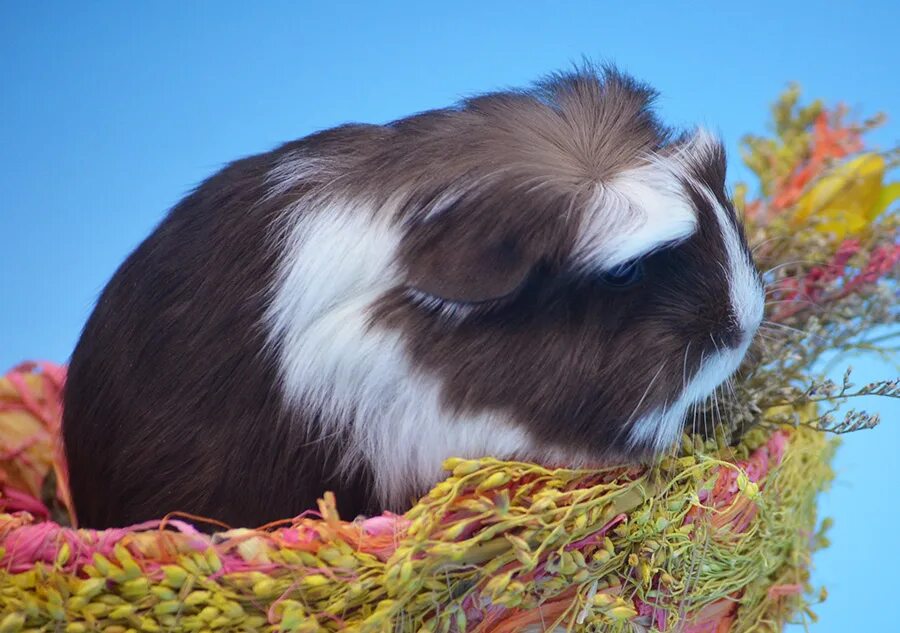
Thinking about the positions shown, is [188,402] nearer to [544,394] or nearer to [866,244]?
[544,394]

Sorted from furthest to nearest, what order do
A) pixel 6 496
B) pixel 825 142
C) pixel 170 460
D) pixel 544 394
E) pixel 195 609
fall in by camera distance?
pixel 825 142, pixel 6 496, pixel 170 460, pixel 544 394, pixel 195 609

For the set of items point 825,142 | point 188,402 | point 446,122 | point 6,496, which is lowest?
point 6,496

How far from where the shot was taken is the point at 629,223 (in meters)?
1.15

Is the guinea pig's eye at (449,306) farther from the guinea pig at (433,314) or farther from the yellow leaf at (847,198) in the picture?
the yellow leaf at (847,198)

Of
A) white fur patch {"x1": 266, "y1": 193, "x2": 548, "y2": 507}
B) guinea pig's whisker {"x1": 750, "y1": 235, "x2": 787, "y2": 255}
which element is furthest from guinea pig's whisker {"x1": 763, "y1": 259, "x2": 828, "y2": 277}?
white fur patch {"x1": 266, "y1": 193, "x2": 548, "y2": 507}

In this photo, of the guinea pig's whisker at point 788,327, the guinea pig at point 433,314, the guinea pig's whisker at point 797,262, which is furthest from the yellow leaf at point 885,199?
the guinea pig at point 433,314

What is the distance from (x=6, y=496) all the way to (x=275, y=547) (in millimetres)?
721

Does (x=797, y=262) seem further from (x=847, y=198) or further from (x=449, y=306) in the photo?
(x=449, y=306)

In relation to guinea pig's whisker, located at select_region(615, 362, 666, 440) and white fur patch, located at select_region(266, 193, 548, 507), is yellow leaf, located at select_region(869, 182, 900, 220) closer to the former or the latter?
guinea pig's whisker, located at select_region(615, 362, 666, 440)

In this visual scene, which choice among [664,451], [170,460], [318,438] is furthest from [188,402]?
[664,451]

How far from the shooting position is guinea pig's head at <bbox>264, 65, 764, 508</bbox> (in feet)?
3.79

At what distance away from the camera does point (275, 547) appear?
1.08m

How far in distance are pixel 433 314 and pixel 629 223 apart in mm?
239

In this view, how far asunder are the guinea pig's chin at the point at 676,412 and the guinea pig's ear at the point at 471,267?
9.4 inches
